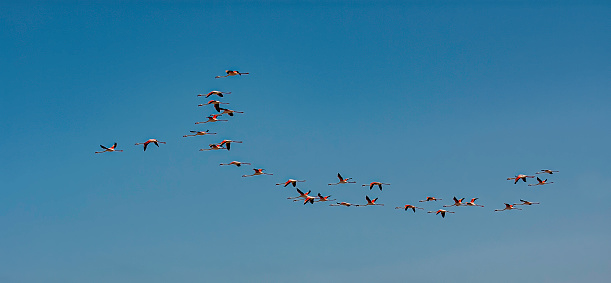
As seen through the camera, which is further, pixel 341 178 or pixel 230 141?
pixel 341 178

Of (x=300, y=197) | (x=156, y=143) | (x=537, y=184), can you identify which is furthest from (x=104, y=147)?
(x=537, y=184)

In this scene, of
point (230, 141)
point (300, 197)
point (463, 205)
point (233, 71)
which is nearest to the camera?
point (233, 71)

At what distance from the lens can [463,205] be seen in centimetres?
11525

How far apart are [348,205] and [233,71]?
97.2 ft

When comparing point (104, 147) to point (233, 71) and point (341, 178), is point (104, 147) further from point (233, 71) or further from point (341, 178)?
point (341, 178)

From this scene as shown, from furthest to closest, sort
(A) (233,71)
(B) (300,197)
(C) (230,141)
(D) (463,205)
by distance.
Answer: (D) (463,205), (B) (300,197), (C) (230,141), (A) (233,71)

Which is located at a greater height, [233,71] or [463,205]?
[233,71]

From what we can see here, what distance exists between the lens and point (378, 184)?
366ft

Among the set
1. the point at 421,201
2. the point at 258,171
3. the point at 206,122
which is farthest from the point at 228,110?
the point at 421,201

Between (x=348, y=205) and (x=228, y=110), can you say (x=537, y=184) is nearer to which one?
(x=348, y=205)

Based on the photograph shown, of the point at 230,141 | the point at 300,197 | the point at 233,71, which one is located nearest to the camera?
the point at 233,71

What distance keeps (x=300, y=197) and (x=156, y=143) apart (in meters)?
22.9

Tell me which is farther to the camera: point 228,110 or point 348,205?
point 348,205

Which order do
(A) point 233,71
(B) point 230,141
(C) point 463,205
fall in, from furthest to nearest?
(C) point 463,205 < (B) point 230,141 < (A) point 233,71
